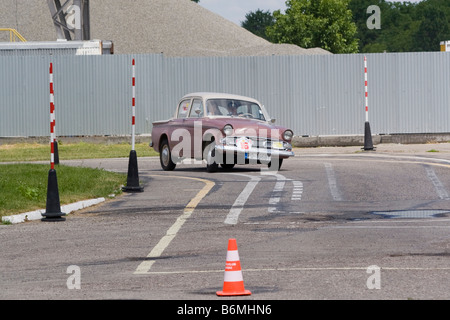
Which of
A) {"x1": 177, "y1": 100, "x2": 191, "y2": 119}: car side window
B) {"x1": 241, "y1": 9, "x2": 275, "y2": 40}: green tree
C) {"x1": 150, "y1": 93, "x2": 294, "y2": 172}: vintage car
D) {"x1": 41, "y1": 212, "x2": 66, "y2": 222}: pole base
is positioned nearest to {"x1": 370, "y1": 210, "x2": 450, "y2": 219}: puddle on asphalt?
{"x1": 41, "y1": 212, "x2": 66, "y2": 222}: pole base

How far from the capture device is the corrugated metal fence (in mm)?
33938

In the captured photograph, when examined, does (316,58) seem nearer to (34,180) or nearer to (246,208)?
(34,180)

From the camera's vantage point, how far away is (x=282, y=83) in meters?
34.1

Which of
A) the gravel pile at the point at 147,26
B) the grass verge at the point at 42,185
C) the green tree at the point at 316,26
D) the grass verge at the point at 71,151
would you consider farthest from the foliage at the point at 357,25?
the grass verge at the point at 42,185

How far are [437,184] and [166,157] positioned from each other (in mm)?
7107

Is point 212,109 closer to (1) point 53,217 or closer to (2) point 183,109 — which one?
(2) point 183,109

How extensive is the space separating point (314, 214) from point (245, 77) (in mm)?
21137

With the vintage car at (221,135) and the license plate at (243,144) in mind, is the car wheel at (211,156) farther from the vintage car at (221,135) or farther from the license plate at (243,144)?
the license plate at (243,144)

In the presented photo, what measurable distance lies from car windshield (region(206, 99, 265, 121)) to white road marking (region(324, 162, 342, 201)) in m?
1.87

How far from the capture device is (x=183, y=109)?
73.0 ft

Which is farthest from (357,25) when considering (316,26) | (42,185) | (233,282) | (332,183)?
(233,282)

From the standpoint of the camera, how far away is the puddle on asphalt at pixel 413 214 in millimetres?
12945

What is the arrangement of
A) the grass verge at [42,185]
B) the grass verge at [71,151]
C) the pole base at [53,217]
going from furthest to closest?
the grass verge at [71,151] → the grass verge at [42,185] → the pole base at [53,217]
